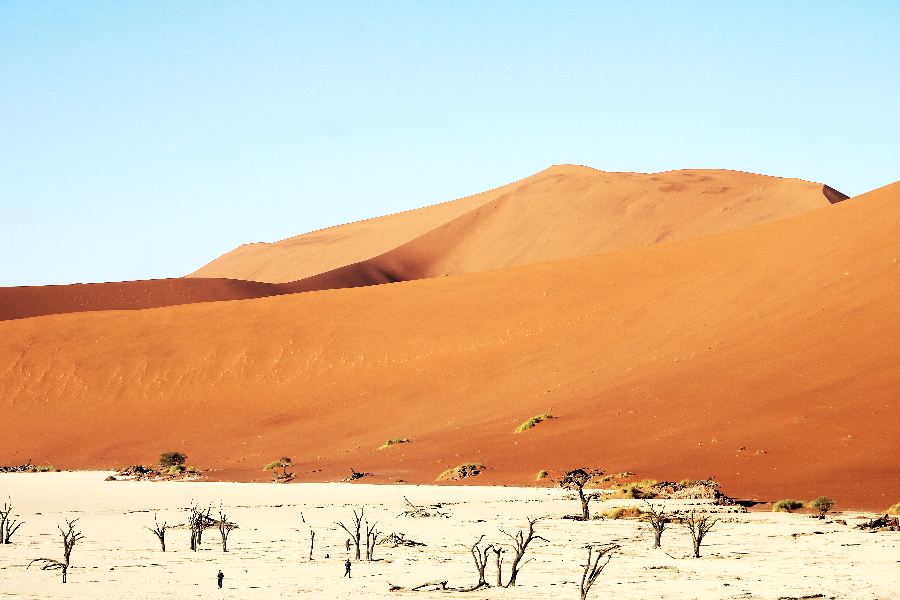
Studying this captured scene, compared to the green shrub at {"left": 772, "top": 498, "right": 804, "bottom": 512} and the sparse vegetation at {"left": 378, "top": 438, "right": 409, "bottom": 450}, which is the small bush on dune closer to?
the green shrub at {"left": 772, "top": 498, "right": 804, "bottom": 512}

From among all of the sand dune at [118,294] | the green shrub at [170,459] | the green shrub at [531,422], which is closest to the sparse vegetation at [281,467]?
the green shrub at [170,459]

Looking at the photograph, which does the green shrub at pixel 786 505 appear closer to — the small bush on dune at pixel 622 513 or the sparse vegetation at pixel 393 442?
the small bush on dune at pixel 622 513

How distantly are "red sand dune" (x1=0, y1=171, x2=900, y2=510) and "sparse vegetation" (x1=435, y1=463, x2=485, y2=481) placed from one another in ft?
2.14

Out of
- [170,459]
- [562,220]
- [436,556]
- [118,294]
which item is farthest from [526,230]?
[436,556]

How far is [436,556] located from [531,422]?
53.3 feet

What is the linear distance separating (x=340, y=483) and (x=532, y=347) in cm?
1546

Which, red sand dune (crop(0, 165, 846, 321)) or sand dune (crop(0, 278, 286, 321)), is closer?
sand dune (crop(0, 278, 286, 321))

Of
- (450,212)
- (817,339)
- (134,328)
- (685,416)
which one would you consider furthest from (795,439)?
(450,212)

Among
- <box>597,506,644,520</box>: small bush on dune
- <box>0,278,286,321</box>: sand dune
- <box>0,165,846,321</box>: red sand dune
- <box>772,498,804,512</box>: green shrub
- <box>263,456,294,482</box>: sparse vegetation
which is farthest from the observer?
<box>0,165,846,321</box>: red sand dune

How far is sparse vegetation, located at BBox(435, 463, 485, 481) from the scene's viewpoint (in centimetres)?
2227

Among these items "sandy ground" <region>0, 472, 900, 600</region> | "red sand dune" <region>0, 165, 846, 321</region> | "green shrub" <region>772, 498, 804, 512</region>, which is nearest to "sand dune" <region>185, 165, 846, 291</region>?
"red sand dune" <region>0, 165, 846, 321</region>

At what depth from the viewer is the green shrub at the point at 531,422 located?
27.1 m

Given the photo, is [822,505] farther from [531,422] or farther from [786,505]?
[531,422]

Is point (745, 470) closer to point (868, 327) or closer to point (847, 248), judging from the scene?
point (868, 327)
